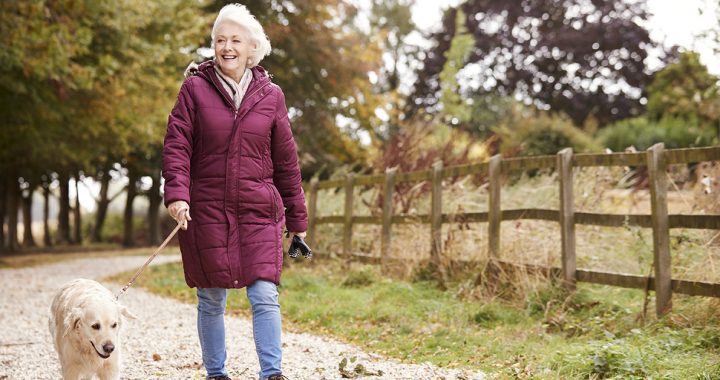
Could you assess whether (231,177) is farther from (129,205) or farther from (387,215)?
(129,205)

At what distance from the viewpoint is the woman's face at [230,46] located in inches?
164

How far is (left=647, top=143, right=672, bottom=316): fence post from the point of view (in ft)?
21.1

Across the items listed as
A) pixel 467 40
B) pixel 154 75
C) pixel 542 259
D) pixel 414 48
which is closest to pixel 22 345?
pixel 542 259

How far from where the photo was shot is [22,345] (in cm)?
668

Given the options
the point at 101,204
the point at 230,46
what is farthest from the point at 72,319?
the point at 101,204

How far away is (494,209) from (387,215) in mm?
2233

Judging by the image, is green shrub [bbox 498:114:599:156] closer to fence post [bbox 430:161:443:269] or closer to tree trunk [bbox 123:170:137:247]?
fence post [bbox 430:161:443:269]

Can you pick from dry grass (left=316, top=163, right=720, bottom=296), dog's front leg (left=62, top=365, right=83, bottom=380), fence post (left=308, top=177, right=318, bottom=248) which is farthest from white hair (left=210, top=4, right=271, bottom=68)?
fence post (left=308, top=177, right=318, bottom=248)

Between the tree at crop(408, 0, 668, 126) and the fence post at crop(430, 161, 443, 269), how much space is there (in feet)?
67.2

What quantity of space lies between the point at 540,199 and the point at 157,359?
16.8 feet

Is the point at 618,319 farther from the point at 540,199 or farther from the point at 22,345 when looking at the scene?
the point at 22,345

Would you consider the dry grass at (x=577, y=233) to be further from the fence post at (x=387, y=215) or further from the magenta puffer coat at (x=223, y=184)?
the magenta puffer coat at (x=223, y=184)

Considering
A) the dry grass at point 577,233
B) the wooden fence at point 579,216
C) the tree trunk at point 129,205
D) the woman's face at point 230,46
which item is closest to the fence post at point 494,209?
the wooden fence at point 579,216

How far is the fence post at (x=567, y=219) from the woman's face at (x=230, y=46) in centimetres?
417
